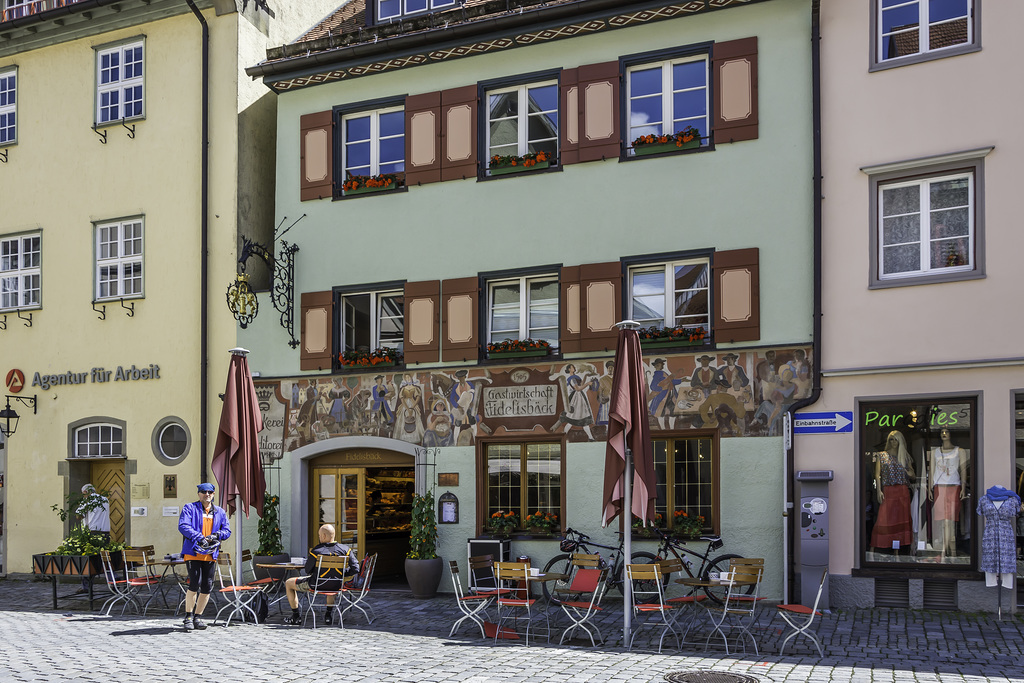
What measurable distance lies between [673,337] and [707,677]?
5929 millimetres

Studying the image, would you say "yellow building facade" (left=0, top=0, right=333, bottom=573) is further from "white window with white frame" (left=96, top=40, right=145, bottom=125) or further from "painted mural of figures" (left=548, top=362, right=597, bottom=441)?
"painted mural of figures" (left=548, top=362, right=597, bottom=441)

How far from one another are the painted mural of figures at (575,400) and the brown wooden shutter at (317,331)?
3759 mm

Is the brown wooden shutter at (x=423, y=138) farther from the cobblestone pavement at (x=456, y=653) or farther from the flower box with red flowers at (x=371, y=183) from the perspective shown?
the cobblestone pavement at (x=456, y=653)

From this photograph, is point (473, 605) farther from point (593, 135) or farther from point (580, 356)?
point (593, 135)

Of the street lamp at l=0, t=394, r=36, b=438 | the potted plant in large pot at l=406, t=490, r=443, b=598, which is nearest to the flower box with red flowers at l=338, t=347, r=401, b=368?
the potted plant in large pot at l=406, t=490, r=443, b=598

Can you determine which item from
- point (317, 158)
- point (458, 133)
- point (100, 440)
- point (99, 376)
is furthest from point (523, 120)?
point (100, 440)

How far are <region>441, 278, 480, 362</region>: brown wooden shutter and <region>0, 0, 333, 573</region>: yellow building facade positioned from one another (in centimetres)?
375

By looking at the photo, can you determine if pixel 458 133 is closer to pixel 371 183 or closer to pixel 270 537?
pixel 371 183

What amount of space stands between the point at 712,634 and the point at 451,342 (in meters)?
6.28

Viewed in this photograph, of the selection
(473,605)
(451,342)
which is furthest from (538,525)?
(451,342)

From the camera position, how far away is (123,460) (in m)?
17.9

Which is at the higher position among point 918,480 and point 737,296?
point 737,296

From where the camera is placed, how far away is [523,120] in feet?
50.6

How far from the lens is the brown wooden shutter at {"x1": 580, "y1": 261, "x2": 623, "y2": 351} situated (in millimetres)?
14406
